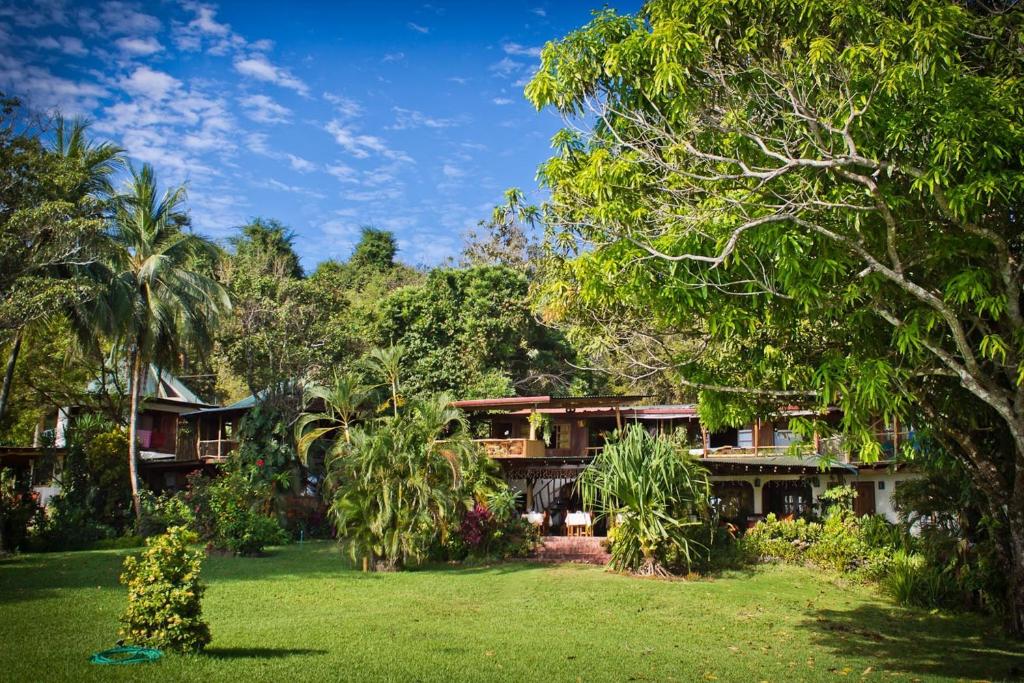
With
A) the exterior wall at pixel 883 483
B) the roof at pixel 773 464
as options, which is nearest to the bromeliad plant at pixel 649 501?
the roof at pixel 773 464

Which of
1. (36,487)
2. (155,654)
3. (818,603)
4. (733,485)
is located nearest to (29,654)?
(155,654)

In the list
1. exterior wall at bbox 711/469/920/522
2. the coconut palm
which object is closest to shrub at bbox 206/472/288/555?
the coconut palm

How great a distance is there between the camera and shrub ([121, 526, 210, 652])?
27.3 feet

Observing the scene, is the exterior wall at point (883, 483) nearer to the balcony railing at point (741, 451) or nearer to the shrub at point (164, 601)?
the balcony railing at point (741, 451)

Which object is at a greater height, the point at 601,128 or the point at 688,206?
the point at 601,128

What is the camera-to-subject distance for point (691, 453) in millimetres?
23656

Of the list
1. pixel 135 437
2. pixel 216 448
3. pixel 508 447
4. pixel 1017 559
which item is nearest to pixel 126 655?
pixel 1017 559

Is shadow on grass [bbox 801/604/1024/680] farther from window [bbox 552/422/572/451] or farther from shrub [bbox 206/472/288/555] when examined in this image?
window [bbox 552/422/572/451]

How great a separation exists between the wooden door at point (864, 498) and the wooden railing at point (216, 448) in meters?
21.4

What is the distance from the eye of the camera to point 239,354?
105ft

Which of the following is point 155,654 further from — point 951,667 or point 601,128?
point 951,667

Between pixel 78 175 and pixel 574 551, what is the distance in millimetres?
14240

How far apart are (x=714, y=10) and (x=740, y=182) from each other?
6.20 ft

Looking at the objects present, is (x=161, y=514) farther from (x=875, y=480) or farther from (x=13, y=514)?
(x=875, y=480)
